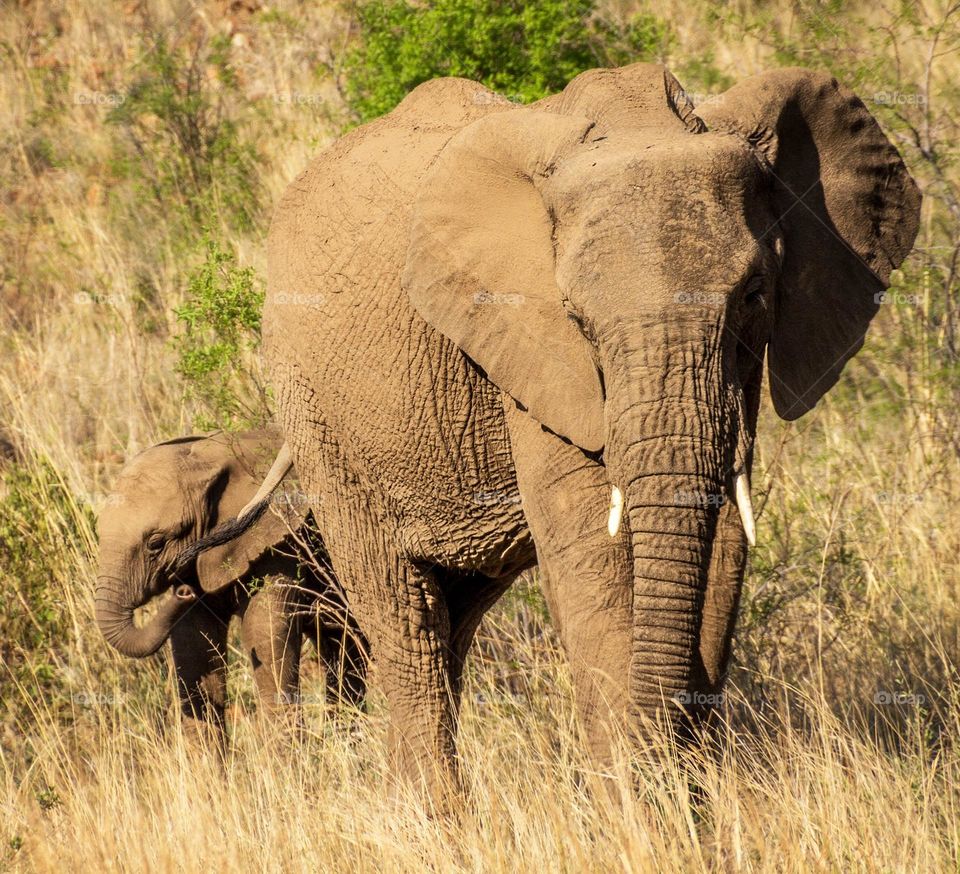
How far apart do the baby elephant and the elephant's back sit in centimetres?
124

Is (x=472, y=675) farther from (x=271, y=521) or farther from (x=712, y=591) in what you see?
(x=712, y=591)

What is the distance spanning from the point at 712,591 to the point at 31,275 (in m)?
8.74

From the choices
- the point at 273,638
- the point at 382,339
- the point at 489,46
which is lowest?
the point at 273,638

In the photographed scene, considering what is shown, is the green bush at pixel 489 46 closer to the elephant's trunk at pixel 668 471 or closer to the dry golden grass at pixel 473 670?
the dry golden grass at pixel 473 670

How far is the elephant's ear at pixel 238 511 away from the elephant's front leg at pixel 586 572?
2.18 metres

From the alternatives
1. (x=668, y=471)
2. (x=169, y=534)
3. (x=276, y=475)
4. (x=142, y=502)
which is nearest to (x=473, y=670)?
(x=276, y=475)

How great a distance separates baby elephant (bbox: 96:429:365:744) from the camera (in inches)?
275

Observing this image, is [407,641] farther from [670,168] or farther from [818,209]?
[670,168]

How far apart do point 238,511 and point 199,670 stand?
76 centimetres

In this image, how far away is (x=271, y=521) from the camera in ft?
23.2

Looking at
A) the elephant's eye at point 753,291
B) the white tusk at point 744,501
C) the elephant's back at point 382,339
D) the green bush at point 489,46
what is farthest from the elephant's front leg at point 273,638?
the green bush at point 489,46

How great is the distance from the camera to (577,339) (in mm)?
4438

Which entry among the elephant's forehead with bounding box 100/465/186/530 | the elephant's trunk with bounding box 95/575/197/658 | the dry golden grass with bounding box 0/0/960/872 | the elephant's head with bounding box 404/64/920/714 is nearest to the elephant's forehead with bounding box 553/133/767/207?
the elephant's head with bounding box 404/64/920/714

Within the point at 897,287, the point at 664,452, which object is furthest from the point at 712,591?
the point at 897,287
